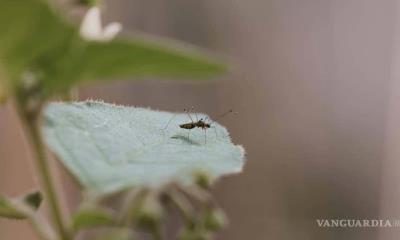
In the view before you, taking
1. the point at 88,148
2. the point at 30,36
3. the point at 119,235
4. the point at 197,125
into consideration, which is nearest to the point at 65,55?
the point at 30,36

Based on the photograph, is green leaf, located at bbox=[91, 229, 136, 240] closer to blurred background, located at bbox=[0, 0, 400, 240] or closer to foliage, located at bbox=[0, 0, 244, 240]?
foliage, located at bbox=[0, 0, 244, 240]

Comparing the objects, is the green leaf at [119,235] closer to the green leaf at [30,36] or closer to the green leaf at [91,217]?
the green leaf at [91,217]

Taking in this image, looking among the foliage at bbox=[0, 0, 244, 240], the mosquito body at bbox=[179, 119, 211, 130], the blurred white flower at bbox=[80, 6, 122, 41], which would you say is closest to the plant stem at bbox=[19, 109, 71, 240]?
the foliage at bbox=[0, 0, 244, 240]

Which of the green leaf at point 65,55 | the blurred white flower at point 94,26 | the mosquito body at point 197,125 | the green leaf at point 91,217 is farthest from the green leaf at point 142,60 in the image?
the mosquito body at point 197,125

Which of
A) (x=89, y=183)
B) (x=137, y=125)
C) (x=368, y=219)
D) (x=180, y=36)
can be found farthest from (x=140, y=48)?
(x=180, y=36)

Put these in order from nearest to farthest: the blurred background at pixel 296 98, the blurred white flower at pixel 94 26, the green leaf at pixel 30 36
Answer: the green leaf at pixel 30 36 < the blurred white flower at pixel 94 26 < the blurred background at pixel 296 98

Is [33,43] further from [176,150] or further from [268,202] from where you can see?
[268,202]
